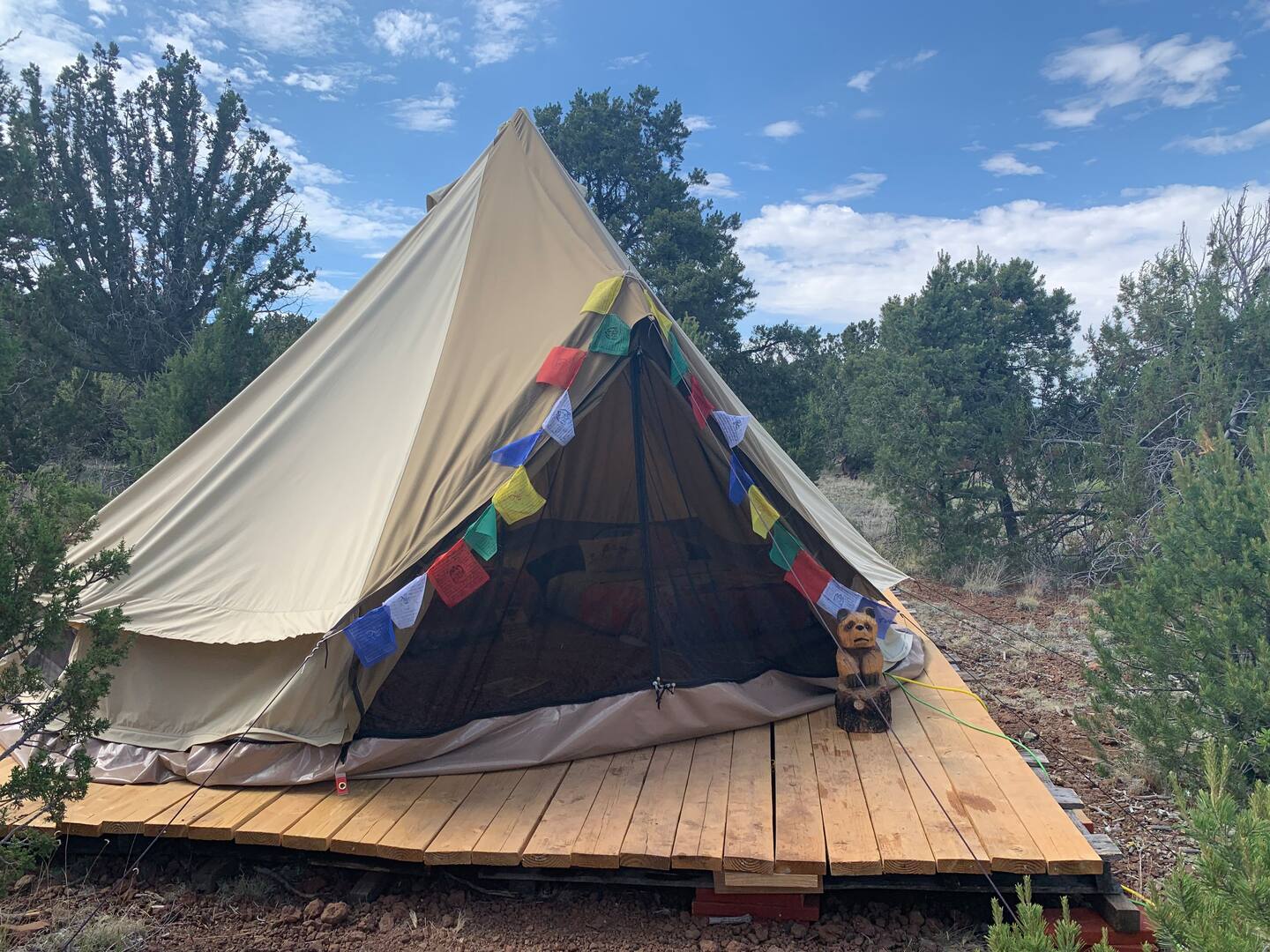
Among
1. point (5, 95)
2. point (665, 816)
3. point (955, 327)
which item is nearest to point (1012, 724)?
point (665, 816)

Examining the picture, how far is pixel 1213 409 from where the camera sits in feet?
22.8

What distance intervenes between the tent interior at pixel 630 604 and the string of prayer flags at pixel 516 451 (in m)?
0.05

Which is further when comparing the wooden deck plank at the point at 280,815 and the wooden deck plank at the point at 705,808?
the wooden deck plank at the point at 280,815

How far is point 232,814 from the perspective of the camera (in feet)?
9.17

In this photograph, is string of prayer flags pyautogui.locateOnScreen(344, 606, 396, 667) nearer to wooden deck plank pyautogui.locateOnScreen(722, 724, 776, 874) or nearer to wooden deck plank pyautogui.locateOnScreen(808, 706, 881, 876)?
wooden deck plank pyautogui.locateOnScreen(722, 724, 776, 874)

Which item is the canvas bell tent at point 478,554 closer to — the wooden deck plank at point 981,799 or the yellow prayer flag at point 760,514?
the yellow prayer flag at point 760,514

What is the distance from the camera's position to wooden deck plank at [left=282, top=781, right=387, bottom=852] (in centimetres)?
265

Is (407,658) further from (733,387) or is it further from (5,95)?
(5,95)

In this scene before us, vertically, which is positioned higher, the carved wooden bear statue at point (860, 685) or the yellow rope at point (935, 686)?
the carved wooden bear statue at point (860, 685)

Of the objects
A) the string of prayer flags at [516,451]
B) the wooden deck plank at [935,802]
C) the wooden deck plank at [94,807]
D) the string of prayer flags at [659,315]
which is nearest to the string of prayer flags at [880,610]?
the wooden deck plank at [935,802]

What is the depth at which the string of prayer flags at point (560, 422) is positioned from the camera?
120 inches

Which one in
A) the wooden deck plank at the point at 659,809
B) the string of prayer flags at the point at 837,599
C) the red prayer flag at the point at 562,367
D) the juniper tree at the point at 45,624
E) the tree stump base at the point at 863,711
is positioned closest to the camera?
the juniper tree at the point at 45,624

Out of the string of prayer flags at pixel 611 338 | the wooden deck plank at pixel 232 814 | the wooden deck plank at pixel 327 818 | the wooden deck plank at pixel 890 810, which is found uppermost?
the string of prayer flags at pixel 611 338

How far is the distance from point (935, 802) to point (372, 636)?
6.97 feet
